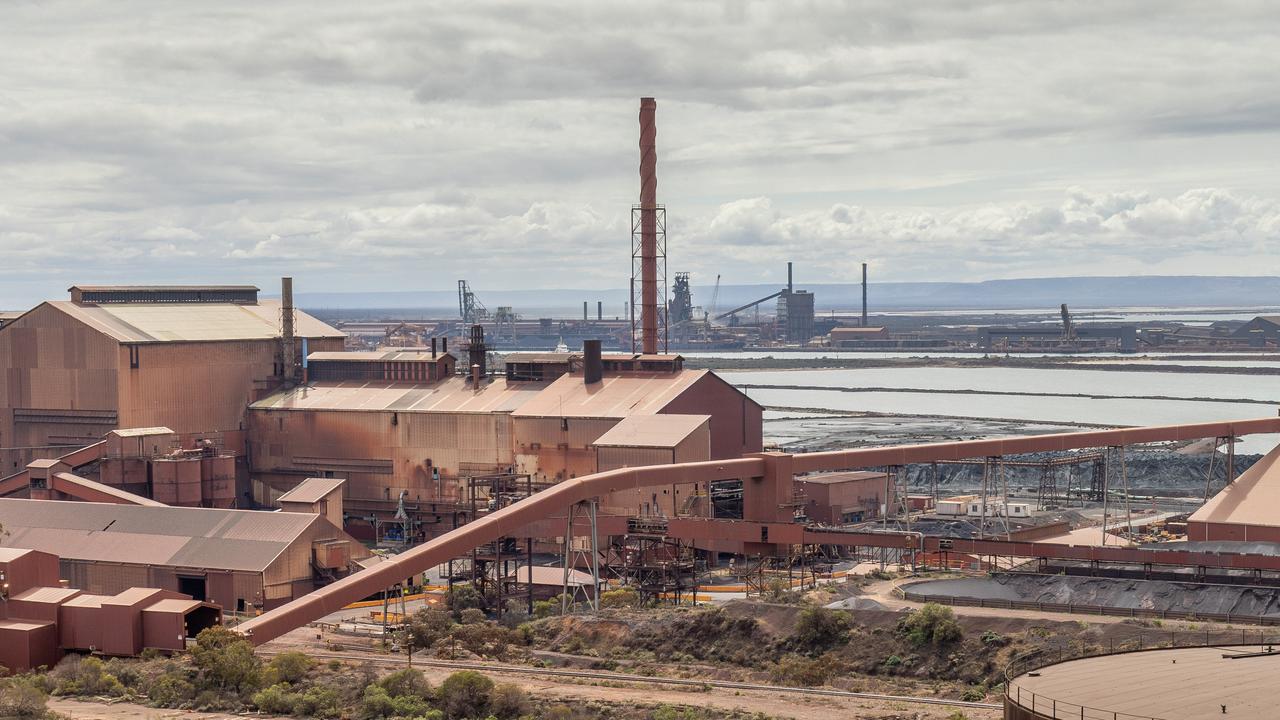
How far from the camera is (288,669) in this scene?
44625mm

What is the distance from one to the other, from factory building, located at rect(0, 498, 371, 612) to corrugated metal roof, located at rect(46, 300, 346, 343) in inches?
780

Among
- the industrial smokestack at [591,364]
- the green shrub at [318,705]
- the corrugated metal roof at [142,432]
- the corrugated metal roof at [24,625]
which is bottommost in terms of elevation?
the green shrub at [318,705]

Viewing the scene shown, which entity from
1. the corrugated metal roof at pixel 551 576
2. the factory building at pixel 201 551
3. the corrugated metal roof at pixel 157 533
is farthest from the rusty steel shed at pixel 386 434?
the corrugated metal roof at pixel 157 533

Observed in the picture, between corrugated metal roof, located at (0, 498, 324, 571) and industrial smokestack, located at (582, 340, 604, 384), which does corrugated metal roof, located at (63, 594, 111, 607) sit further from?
industrial smokestack, located at (582, 340, 604, 384)

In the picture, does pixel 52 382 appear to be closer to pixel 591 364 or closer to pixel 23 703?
pixel 591 364

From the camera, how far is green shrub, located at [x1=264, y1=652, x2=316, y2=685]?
44.0 meters

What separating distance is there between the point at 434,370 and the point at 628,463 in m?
19.7

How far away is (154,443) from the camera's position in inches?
3014

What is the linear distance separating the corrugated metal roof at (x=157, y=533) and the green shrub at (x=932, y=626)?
88.5 ft

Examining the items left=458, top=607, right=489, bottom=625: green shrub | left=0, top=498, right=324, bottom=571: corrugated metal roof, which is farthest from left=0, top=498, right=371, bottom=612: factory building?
left=458, top=607, right=489, bottom=625: green shrub

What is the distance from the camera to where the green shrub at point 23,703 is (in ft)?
128

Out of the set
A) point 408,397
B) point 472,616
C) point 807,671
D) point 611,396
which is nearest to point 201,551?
point 472,616

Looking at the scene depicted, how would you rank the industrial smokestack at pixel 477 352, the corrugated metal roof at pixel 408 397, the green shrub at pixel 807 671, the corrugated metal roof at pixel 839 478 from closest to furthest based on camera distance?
the green shrub at pixel 807 671, the corrugated metal roof at pixel 839 478, the corrugated metal roof at pixel 408 397, the industrial smokestack at pixel 477 352

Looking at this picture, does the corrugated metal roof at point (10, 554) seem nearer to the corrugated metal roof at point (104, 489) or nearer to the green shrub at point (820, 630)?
the corrugated metal roof at point (104, 489)
